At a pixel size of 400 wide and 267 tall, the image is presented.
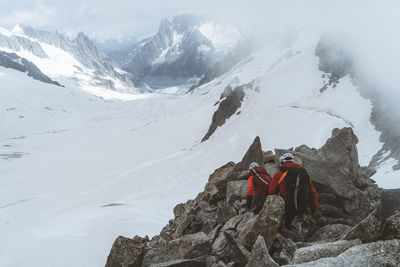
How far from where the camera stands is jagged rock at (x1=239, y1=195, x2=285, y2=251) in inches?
256

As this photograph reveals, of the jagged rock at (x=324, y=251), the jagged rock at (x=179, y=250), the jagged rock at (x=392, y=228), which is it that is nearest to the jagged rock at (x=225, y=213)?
the jagged rock at (x=179, y=250)

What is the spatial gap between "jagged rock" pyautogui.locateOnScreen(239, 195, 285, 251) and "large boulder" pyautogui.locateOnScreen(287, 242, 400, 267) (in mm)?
2481

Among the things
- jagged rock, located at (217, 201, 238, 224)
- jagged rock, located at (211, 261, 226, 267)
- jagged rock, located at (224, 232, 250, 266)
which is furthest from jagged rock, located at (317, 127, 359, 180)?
jagged rock, located at (211, 261, 226, 267)

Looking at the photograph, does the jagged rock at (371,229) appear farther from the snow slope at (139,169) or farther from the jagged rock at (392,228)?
the snow slope at (139,169)

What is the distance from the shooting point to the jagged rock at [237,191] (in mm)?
9977

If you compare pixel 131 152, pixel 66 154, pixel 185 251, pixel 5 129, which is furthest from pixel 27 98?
pixel 185 251

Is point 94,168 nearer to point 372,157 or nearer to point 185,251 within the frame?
point 372,157

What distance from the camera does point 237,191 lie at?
10195mm

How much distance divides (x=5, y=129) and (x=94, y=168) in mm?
96907

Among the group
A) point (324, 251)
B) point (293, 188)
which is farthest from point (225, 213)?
point (324, 251)

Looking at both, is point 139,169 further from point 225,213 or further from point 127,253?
point 127,253

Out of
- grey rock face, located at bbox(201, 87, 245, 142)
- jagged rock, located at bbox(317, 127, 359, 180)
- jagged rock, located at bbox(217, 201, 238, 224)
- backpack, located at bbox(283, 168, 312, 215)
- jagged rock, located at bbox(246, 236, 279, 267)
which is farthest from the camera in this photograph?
grey rock face, located at bbox(201, 87, 245, 142)

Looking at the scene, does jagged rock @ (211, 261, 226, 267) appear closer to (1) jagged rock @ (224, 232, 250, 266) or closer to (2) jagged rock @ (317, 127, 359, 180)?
(1) jagged rock @ (224, 232, 250, 266)

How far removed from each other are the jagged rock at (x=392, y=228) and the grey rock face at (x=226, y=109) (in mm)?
42176
